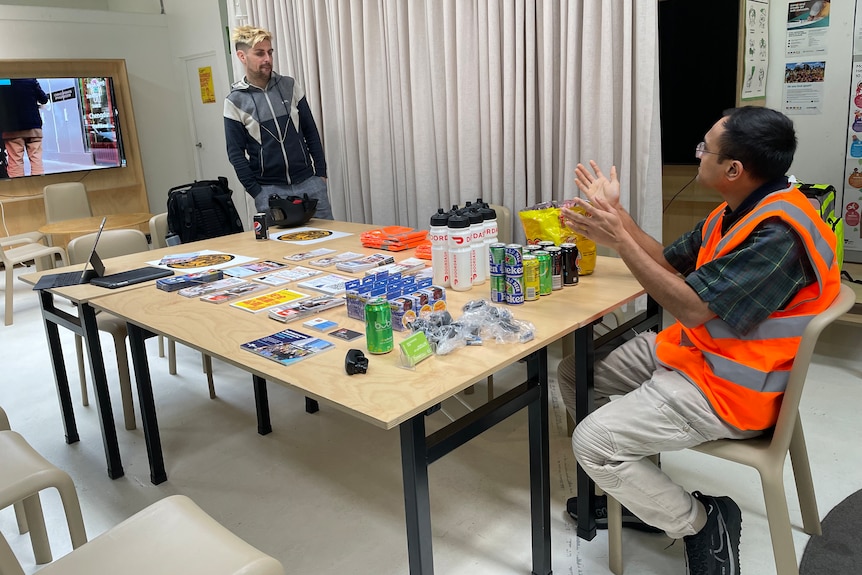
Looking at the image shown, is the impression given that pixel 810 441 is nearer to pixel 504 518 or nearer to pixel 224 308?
pixel 504 518

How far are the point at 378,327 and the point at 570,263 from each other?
0.80 meters

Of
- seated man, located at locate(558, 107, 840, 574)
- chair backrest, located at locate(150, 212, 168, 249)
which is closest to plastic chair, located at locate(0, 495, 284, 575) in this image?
seated man, located at locate(558, 107, 840, 574)

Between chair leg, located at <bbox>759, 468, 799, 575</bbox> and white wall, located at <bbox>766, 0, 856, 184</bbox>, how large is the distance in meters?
2.65

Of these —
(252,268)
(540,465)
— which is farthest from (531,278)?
(252,268)

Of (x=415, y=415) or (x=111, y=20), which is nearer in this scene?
(x=415, y=415)

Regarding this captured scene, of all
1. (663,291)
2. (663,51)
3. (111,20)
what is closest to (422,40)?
(663,51)

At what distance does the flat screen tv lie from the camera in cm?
635

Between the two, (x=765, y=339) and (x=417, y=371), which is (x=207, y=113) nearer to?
(x=417, y=371)

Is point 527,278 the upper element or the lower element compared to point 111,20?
lower

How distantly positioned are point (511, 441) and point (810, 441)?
46.1 inches

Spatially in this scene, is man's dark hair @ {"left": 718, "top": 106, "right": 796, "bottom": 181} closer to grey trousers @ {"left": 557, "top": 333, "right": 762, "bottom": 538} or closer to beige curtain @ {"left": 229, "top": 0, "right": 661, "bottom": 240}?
grey trousers @ {"left": 557, "top": 333, "right": 762, "bottom": 538}

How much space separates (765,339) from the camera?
1.57 m

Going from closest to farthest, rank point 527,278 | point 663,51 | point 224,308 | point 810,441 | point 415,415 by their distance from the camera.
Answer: point 415,415, point 527,278, point 224,308, point 810,441, point 663,51

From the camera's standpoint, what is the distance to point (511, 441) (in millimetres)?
2682
